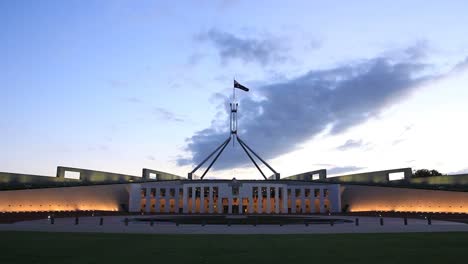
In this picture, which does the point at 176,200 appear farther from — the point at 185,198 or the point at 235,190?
the point at 235,190

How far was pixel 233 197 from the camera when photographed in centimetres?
7338

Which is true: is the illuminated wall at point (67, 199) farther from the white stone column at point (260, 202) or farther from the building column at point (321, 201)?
the building column at point (321, 201)

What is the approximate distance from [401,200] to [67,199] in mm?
57452

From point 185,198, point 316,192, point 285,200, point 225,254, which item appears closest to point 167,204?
point 185,198

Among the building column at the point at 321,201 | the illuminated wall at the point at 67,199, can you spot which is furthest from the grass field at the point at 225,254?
the building column at the point at 321,201

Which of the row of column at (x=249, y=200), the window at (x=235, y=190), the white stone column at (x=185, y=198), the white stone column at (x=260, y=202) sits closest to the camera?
the white stone column at (x=260, y=202)

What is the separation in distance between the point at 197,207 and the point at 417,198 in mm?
39305

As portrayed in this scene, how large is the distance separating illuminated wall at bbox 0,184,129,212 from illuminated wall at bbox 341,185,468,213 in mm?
45395

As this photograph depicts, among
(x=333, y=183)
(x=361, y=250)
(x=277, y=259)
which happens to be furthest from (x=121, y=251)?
(x=333, y=183)

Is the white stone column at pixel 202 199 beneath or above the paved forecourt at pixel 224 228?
above

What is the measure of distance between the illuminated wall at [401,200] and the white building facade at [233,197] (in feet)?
14.1

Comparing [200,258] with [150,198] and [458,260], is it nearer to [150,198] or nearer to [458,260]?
[458,260]

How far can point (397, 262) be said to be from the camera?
11.5 metres

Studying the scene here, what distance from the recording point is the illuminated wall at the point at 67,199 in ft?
185
